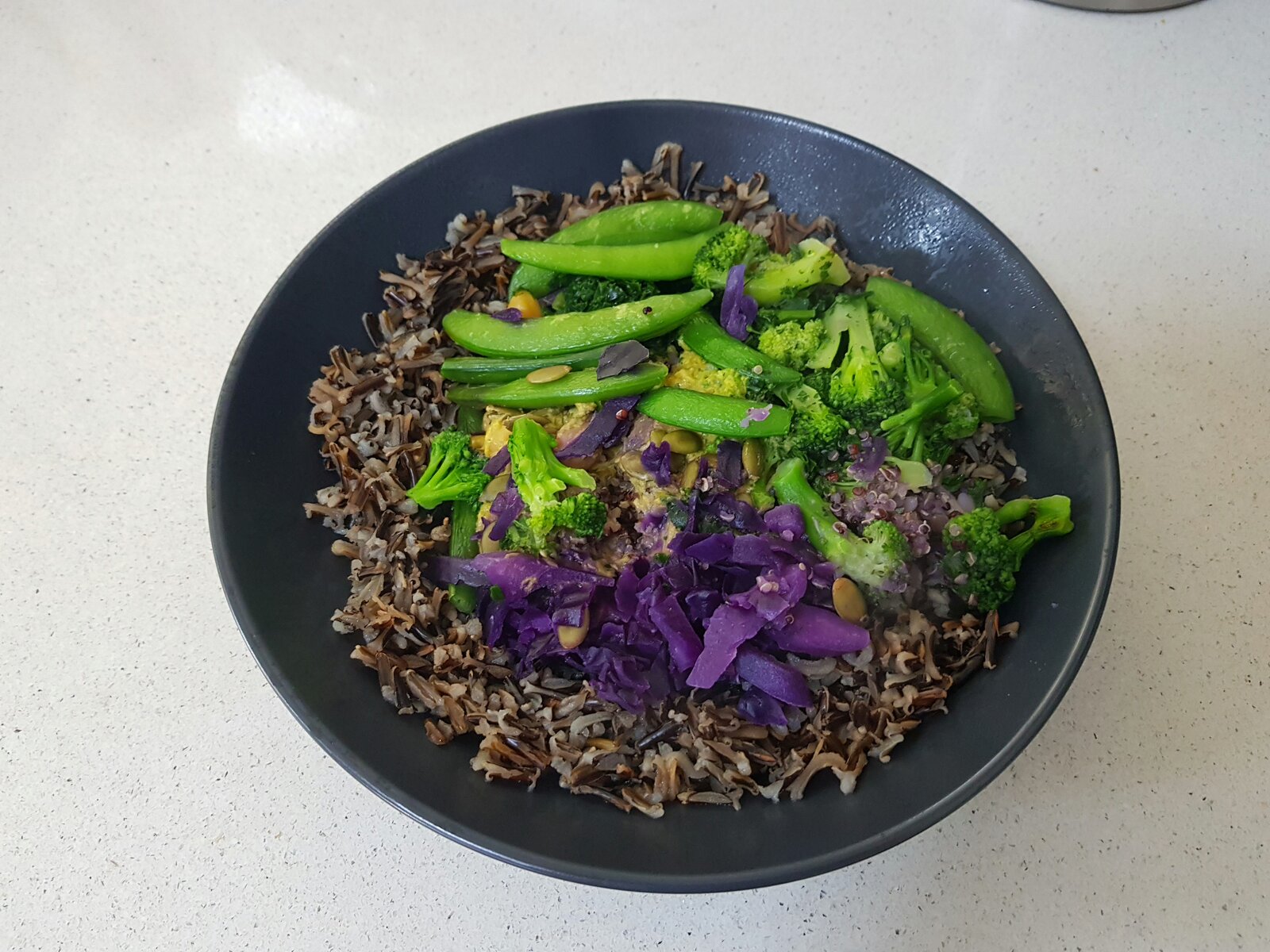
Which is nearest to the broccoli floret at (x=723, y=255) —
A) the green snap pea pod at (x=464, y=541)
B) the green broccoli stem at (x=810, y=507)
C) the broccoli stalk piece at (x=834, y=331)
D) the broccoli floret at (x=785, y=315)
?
the broccoli floret at (x=785, y=315)

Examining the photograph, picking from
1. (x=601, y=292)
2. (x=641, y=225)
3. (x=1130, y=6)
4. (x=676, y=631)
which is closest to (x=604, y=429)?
(x=601, y=292)

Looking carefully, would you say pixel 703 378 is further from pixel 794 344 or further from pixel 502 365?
pixel 502 365

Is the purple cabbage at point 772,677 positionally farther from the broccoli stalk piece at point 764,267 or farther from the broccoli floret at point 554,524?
the broccoli stalk piece at point 764,267

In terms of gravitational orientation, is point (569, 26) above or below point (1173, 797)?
above

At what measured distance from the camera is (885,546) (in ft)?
4.61

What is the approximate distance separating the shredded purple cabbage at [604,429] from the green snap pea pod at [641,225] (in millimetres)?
365

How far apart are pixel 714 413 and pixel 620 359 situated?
0.70 feet

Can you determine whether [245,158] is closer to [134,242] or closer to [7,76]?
[134,242]

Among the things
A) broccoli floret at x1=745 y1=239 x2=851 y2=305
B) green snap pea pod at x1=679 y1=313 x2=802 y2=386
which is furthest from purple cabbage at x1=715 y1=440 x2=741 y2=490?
broccoli floret at x1=745 y1=239 x2=851 y2=305

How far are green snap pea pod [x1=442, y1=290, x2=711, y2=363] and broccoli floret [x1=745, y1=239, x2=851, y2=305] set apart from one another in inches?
5.4

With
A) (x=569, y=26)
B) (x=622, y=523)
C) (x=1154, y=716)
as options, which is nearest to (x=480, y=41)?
(x=569, y=26)

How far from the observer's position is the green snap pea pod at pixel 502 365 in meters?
1.59

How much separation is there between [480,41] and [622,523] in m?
1.91

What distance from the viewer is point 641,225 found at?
1.75 meters
